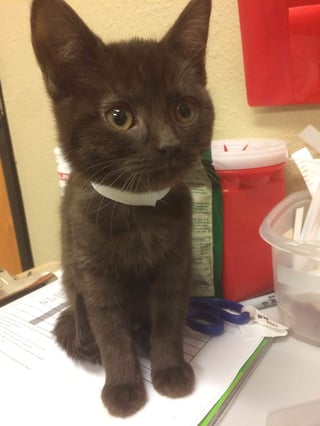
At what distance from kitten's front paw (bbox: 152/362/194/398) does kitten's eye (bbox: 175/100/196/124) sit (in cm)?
35

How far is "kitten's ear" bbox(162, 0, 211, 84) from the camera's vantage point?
22.1 inches

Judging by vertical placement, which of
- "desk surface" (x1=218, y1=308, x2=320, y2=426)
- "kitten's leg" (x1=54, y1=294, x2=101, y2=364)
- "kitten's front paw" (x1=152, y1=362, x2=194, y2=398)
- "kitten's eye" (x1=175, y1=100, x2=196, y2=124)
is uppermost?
"kitten's eye" (x1=175, y1=100, x2=196, y2=124)

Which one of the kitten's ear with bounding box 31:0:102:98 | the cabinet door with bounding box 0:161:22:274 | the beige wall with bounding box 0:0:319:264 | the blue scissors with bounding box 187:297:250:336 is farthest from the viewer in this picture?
the cabinet door with bounding box 0:161:22:274

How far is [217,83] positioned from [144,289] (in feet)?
1.54

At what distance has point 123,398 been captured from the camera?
55 cm

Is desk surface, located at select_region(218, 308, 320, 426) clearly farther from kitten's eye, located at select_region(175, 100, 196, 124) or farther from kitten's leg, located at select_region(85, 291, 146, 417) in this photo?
kitten's eye, located at select_region(175, 100, 196, 124)

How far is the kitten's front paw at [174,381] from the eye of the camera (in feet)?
1.87

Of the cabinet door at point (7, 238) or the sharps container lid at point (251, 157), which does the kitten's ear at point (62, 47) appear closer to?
Result: the sharps container lid at point (251, 157)

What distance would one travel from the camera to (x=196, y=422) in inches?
20.3

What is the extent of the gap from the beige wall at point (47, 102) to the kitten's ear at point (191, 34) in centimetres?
27

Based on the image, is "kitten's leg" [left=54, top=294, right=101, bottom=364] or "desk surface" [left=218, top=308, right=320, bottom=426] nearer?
"desk surface" [left=218, top=308, right=320, bottom=426]

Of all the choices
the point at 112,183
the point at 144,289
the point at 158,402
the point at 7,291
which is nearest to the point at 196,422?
the point at 158,402

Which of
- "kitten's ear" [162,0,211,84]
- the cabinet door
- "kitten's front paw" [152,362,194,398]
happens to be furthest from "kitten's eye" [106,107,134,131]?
the cabinet door

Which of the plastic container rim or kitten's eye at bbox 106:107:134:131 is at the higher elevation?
kitten's eye at bbox 106:107:134:131
